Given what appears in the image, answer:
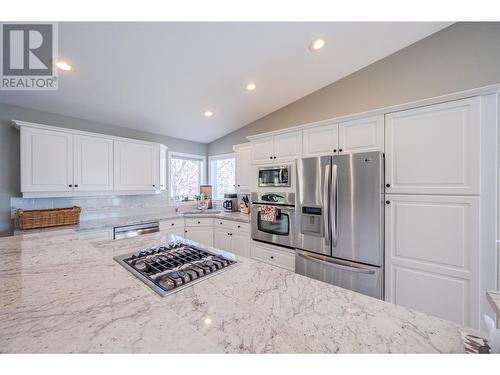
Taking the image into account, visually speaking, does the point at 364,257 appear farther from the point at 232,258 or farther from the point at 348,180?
the point at 232,258

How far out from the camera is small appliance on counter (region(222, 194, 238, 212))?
373 centimetres

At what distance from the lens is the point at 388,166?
1775 millimetres

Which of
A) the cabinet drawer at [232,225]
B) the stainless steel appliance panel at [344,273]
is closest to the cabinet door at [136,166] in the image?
the cabinet drawer at [232,225]

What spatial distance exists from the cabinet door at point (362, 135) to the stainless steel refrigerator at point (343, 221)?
0.15 meters

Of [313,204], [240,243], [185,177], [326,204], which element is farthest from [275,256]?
[185,177]

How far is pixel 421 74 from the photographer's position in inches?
81.7

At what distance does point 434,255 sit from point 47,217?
12.8 ft

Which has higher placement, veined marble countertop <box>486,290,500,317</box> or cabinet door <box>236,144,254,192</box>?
cabinet door <box>236,144,254,192</box>

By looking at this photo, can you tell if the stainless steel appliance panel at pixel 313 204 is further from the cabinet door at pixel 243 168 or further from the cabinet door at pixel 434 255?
the cabinet door at pixel 243 168

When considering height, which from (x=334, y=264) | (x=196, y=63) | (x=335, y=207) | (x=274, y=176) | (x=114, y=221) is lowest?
(x=334, y=264)

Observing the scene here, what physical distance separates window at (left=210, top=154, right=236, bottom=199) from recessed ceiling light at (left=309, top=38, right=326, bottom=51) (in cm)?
230

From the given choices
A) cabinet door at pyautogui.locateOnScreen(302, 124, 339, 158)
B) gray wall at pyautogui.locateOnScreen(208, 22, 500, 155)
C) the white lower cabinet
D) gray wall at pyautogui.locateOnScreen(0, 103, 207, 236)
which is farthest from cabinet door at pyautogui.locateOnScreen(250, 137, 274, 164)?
gray wall at pyautogui.locateOnScreen(0, 103, 207, 236)

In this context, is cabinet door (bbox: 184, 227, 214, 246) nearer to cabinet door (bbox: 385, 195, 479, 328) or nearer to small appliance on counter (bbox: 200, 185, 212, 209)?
small appliance on counter (bbox: 200, 185, 212, 209)

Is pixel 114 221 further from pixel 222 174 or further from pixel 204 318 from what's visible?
pixel 204 318
